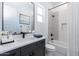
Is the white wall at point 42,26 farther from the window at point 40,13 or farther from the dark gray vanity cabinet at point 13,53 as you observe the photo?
the dark gray vanity cabinet at point 13,53

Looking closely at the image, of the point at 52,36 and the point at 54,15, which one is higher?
the point at 54,15

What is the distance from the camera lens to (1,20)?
171 centimetres

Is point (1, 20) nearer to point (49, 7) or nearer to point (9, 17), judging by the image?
point (9, 17)

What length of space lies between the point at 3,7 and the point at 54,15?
9.17ft

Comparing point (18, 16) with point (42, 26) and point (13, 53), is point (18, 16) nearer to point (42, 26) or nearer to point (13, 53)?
point (13, 53)

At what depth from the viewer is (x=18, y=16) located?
7.13 ft

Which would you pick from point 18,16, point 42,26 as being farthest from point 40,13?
point 18,16

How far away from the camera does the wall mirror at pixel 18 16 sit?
1844 millimetres

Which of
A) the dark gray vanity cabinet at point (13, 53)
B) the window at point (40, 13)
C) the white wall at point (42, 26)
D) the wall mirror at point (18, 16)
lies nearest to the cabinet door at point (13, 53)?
the dark gray vanity cabinet at point (13, 53)

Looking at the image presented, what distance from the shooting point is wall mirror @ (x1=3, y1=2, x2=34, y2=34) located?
1.84 metres

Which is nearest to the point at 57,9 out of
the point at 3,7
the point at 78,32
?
the point at 78,32

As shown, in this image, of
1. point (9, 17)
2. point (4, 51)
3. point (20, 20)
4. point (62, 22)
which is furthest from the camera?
point (62, 22)

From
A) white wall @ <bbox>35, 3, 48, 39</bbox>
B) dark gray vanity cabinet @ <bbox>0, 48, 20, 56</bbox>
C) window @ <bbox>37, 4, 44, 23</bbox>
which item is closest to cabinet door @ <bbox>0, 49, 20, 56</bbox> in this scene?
dark gray vanity cabinet @ <bbox>0, 48, 20, 56</bbox>

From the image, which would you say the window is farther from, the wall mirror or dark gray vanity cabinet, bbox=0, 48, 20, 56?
dark gray vanity cabinet, bbox=0, 48, 20, 56
